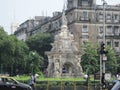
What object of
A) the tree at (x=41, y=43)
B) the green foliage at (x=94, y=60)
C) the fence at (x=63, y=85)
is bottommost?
the fence at (x=63, y=85)

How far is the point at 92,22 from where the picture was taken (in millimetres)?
125875

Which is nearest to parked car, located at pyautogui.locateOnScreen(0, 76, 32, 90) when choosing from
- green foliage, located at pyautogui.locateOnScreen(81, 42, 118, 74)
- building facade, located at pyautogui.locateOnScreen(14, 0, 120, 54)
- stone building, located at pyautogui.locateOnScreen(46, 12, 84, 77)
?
stone building, located at pyautogui.locateOnScreen(46, 12, 84, 77)

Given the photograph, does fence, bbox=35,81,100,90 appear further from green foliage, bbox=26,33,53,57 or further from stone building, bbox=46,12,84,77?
green foliage, bbox=26,33,53,57

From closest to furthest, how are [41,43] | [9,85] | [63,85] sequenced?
[9,85] < [63,85] < [41,43]

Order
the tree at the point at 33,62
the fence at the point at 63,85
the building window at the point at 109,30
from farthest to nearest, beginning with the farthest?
the building window at the point at 109,30 < the tree at the point at 33,62 < the fence at the point at 63,85

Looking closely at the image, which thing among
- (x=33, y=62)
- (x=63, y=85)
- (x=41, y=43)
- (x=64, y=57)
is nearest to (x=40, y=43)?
(x=41, y=43)

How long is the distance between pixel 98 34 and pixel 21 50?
22.9m

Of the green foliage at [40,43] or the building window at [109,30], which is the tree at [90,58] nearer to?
the building window at [109,30]

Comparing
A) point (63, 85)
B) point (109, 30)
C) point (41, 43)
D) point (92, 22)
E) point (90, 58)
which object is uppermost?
point (92, 22)

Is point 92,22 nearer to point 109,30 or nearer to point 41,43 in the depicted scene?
point 109,30

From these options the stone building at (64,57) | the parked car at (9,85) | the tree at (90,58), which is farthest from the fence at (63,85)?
the tree at (90,58)

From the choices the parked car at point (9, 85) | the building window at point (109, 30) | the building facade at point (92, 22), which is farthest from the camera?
the building window at point (109, 30)

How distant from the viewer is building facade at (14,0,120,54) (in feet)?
409

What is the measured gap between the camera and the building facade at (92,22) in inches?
4909
